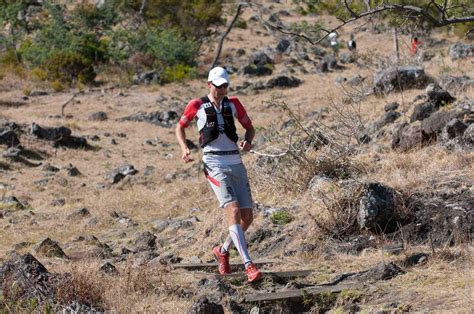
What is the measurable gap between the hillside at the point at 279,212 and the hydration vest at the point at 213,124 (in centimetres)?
112

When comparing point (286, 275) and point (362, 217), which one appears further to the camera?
point (362, 217)

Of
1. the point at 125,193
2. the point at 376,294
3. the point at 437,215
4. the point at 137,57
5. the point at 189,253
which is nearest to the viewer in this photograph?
the point at 376,294

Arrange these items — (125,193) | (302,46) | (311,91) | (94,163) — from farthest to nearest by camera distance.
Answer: (302,46) → (311,91) → (94,163) → (125,193)

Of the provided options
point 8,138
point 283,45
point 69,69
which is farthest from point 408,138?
point 283,45

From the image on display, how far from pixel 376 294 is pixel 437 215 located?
1898 millimetres

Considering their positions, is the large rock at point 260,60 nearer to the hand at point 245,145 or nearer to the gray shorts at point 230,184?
the hand at point 245,145

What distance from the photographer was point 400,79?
1548 centimetres

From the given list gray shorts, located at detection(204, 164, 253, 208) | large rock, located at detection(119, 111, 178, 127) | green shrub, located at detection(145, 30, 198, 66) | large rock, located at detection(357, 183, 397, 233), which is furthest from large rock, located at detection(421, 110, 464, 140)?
green shrub, located at detection(145, 30, 198, 66)

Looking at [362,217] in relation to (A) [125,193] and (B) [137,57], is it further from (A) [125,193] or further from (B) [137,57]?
(B) [137,57]

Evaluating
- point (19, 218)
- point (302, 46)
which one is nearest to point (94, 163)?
point (19, 218)

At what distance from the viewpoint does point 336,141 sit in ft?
33.2

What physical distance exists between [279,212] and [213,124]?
8.57 feet

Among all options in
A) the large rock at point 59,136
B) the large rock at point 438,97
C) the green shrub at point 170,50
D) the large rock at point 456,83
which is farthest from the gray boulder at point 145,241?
the green shrub at point 170,50

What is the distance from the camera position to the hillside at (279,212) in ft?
20.7
